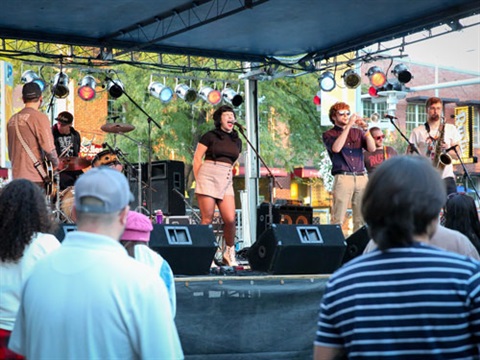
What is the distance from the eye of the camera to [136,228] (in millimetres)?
4203

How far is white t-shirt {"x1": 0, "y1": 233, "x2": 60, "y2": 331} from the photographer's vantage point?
155 inches

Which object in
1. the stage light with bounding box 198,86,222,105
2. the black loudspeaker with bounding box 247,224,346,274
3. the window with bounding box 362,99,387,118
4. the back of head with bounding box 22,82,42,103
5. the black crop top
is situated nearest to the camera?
the black loudspeaker with bounding box 247,224,346,274

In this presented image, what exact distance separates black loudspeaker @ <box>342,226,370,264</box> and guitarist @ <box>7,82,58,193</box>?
3262 mm

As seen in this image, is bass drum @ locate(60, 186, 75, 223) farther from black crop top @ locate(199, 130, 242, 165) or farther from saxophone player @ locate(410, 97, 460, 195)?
saxophone player @ locate(410, 97, 460, 195)

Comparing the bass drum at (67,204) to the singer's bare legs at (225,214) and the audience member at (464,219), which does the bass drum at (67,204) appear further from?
the audience member at (464,219)

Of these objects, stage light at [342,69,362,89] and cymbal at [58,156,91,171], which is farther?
stage light at [342,69,362,89]

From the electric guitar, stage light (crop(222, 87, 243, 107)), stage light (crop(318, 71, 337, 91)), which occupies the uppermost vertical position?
stage light (crop(318, 71, 337, 91))

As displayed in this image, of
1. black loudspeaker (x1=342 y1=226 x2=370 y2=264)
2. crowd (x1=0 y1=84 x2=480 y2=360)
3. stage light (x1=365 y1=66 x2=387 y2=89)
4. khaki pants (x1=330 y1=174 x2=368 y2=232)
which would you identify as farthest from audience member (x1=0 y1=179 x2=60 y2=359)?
stage light (x1=365 y1=66 x2=387 y2=89)

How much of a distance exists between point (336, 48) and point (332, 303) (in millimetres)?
11145

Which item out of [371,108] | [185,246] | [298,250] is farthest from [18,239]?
[371,108]

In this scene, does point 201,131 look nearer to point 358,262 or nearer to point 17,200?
point 17,200

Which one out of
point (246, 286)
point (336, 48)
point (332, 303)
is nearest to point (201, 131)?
point (336, 48)

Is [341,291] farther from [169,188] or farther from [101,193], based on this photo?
[169,188]

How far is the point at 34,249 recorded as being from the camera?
405 cm
